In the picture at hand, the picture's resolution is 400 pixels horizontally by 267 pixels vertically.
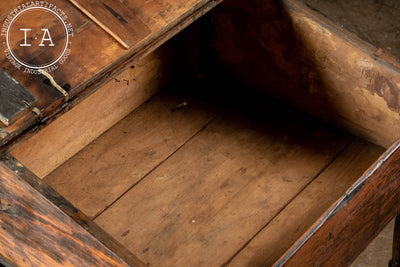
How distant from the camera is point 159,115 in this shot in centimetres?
266

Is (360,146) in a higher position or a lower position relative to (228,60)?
lower

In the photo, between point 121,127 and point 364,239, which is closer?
point 364,239

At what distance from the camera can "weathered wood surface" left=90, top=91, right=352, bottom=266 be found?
2.26 m

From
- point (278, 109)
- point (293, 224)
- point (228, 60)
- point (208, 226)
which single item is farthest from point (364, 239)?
point (228, 60)

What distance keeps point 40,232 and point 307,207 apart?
0.92 m

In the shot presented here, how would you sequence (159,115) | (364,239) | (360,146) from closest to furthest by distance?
(364,239), (360,146), (159,115)

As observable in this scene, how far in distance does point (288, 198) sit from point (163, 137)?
0.51 metres

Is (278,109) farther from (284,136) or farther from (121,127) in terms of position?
(121,127)

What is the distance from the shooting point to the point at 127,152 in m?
2.53

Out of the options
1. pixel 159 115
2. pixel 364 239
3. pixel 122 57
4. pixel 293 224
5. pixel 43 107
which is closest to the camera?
pixel 43 107

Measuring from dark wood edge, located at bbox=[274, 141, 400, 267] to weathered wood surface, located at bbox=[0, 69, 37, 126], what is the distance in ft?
2.32

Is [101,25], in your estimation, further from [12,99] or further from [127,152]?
[127,152]

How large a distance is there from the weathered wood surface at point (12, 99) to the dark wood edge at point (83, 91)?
2 centimetres

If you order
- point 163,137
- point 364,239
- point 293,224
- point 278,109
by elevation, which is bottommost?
point 364,239
